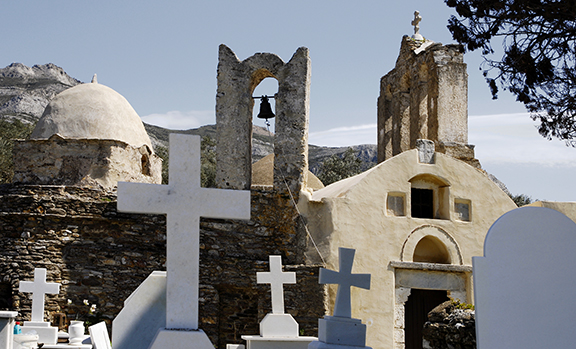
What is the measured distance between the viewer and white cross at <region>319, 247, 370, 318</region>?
18.3 feet

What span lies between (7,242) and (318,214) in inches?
211

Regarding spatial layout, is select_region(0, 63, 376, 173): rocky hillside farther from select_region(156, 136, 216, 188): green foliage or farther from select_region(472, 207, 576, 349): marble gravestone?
select_region(472, 207, 576, 349): marble gravestone

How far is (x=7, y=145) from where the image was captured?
81.8ft

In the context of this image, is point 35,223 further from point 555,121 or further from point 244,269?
point 555,121

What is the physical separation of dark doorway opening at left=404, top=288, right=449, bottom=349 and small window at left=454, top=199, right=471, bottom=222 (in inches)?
61.2

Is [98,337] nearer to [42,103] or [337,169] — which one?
[337,169]

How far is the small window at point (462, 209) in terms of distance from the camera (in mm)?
11477

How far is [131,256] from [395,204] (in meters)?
4.77

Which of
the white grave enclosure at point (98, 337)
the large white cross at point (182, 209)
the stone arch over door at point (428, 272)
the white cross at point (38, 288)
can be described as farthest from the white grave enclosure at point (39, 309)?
the stone arch over door at point (428, 272)

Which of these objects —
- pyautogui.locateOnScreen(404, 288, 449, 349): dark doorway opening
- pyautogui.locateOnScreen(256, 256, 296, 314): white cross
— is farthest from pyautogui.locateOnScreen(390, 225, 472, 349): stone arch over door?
pyautogui.locateOnScreen(256, 256, 296, 314): white cross

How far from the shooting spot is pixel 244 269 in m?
10.4

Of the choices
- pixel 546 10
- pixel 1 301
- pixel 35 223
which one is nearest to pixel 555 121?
pixel 546 10

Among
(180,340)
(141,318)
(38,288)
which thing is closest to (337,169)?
(38,288)

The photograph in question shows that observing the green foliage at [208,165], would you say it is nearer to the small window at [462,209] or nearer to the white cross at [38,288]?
the small window at [462,209]
